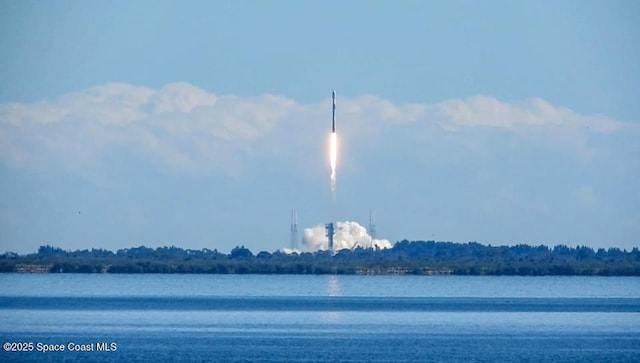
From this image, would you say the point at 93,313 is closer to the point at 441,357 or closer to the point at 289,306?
the point at 289,306

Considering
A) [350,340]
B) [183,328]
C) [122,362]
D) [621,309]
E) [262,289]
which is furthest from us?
[262,289]

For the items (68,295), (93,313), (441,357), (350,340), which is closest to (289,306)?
(93,313)

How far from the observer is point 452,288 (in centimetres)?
14925

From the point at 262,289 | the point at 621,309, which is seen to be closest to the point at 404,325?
the point at 621,309

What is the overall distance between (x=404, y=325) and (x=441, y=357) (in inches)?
729

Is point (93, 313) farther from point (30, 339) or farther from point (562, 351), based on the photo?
point (562, 351)

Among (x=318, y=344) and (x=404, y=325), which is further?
(x=404, y=325)

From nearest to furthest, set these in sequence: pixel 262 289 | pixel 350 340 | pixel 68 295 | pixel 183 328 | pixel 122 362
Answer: pixel 122 362 < pixel 350 340 < pixel 183 328 < pixel 68 295 < pixel 262 289

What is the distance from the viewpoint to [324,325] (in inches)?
3329

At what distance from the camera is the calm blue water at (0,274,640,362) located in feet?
219

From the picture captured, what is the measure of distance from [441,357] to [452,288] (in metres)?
84.0

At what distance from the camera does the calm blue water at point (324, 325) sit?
6681cm

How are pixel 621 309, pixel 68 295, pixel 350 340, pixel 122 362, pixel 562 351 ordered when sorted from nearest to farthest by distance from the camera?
pixel 122 362
pixel 562 351
pixel 350 340
pixel 621 309
pixel 68 295

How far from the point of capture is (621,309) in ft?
337
